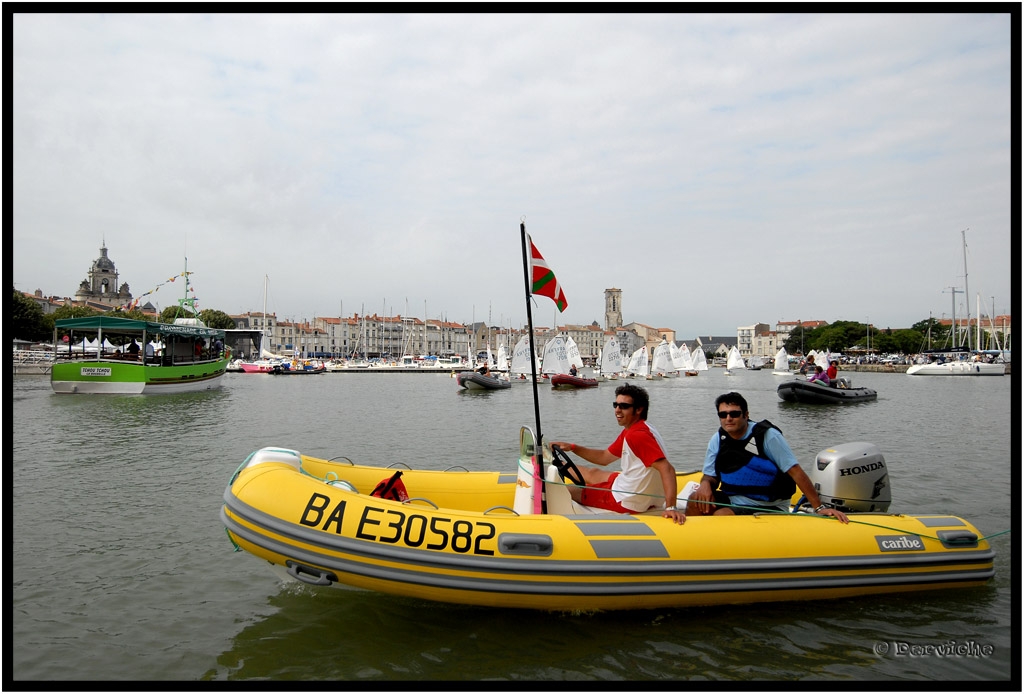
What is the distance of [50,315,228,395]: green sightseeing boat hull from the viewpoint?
28406 mm

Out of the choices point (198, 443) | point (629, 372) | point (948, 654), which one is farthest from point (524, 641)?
point (629, 372)

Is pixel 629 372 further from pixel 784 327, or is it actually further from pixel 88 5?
pixel 784 327

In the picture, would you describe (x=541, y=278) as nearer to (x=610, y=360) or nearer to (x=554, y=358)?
(x=554, y=358)

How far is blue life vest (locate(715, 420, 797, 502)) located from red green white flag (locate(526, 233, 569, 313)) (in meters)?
2.17

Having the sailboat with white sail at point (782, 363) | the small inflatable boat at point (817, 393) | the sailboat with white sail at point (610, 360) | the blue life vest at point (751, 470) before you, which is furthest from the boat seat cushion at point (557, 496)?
the sailboat with white sail at point (782, 363)

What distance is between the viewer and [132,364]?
29188 millimetres

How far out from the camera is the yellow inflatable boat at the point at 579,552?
4723mm

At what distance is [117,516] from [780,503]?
8178 millimetres

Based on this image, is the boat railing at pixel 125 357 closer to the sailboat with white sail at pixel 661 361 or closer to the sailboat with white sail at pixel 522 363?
the sailboat with white sail at pixel 522 363

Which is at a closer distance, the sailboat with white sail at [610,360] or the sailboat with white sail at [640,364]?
the sailboat with white sail at [610,360]

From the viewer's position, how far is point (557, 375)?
44531mm

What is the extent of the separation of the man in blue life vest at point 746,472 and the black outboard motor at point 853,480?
507 millimetres

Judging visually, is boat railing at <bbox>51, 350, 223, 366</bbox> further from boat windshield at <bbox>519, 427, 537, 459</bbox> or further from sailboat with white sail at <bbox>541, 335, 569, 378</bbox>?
boat windshield at <bbox>519, 427, 537, 459</bbox>

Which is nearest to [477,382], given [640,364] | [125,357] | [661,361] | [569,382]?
[569,382]
